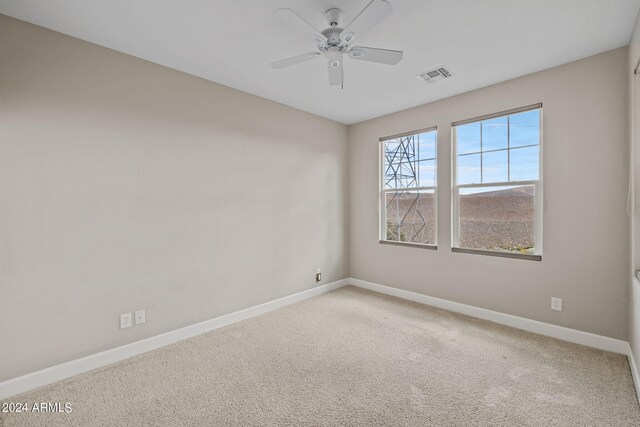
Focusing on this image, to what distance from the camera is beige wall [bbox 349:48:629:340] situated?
7.99 ft

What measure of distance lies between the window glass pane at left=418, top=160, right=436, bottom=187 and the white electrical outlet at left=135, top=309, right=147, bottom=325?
11.1 feet

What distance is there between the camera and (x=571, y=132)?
2.63m

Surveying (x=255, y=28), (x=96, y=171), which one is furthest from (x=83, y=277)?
(x=255, y=28)

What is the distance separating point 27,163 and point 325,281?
3340mm

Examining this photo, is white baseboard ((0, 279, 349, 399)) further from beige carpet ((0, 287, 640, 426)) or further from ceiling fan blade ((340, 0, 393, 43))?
ceiling fan blade ((340, 0, 393, 43))

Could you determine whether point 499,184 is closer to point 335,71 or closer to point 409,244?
point 409,244

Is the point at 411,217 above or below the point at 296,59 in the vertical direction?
below

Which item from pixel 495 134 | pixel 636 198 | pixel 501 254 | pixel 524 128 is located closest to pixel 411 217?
pixel 501 254

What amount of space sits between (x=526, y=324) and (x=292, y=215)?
9.10 feet

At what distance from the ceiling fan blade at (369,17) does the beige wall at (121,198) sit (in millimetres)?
1753

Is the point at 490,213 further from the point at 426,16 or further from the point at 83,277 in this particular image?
the point at 83,277

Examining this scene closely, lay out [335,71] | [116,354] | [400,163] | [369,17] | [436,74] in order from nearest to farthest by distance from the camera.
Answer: [369,17]
[335,71]
[116,354]
[436,74]
[400,163]

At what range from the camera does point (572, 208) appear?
8.66 ft

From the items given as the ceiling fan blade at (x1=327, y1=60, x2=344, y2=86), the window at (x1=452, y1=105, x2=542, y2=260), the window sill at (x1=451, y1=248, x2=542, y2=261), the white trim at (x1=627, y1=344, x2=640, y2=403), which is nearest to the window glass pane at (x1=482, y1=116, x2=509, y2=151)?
the window at (x1=452, y1=105, x2=542, y2=260)
